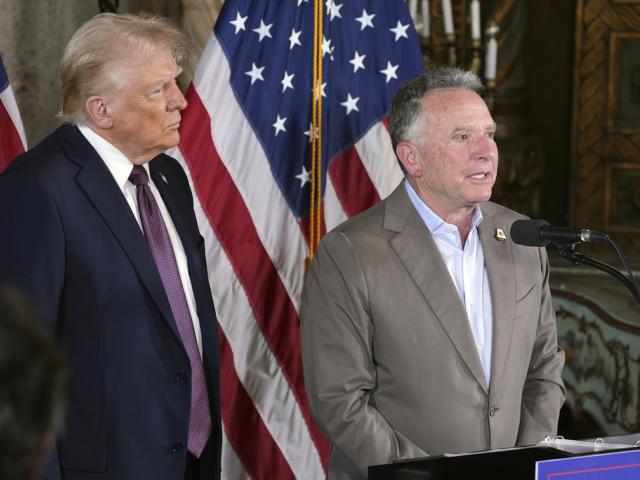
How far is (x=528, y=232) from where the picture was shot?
214cm

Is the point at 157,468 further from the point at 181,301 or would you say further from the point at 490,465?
the point at 490,465

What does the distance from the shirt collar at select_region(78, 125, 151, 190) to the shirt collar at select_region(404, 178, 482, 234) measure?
71 centimetres

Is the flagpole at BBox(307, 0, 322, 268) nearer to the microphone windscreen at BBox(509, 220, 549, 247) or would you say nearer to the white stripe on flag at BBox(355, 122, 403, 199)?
the white stripe on flag at BBox(355, 122, 403, 199)

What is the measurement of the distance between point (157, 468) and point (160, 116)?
0.82 m

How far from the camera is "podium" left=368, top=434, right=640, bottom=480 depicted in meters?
1.71

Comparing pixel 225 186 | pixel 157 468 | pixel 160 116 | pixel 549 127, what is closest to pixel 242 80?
pixel 225 186

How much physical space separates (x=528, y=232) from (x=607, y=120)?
4.27 meters

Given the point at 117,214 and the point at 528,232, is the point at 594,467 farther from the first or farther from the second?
the point at 117,214

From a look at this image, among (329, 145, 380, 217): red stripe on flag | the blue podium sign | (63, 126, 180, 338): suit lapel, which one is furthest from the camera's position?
(329, 145, 380, 217): red stripe on flag

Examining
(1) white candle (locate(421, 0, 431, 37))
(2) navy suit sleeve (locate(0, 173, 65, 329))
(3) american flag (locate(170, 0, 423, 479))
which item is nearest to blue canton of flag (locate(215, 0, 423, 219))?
(3) american flag (locate(170, 0, 423, 479))

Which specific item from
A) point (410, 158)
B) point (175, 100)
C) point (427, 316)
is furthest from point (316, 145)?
point (427, 316)

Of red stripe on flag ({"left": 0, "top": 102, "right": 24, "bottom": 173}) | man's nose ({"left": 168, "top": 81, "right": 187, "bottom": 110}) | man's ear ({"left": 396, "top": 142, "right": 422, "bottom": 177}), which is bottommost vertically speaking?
man's ear ({"left": 396, "top": 142, "right": 422, "bottom": 177})

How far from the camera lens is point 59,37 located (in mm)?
4023

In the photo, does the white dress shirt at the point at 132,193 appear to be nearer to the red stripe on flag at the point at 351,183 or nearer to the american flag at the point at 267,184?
the american flag at the point at 267,184
